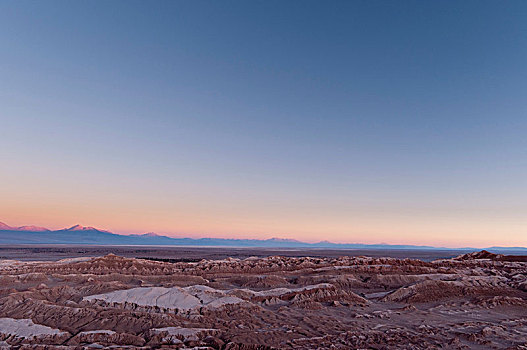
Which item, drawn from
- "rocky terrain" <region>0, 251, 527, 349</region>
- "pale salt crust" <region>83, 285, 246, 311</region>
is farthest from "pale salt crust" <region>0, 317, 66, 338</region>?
"pale salt crust" <region>83, 285, 246, 311</region>

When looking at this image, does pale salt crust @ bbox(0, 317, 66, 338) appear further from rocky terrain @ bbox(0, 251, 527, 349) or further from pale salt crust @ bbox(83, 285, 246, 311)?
pale salt crust @ bbox(83, 285, 246, 311)

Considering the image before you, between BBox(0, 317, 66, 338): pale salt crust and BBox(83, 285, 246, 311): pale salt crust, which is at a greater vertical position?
BBox(83, 285, 246, 311): pale salt crust

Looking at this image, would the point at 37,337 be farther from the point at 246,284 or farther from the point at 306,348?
the point at 246,284

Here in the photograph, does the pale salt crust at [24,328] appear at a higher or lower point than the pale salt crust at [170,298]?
lower

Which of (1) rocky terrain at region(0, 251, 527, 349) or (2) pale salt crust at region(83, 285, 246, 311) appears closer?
(1) rocky terrain at region(0, 251, 527, 349)

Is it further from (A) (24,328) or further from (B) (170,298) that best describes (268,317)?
(A) (24,328)

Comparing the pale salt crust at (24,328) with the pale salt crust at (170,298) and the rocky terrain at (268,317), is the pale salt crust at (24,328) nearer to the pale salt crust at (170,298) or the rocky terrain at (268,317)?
the rocky terrain at (268,317)

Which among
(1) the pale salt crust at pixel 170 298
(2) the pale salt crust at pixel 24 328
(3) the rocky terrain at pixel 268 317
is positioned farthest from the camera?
(1) the pale salt crust at pixel 170 298

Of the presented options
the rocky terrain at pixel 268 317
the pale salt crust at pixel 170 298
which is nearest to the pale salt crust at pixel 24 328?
the rocky terrain at pixel 268 317

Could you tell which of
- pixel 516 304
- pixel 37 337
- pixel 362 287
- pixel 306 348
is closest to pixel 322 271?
pixel 362 287
